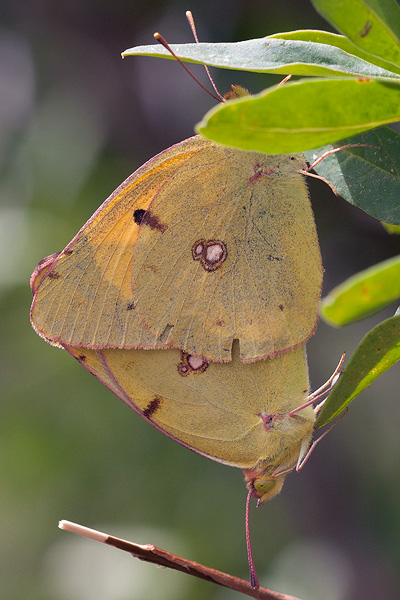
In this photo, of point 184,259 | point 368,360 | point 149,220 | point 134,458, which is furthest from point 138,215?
point 134,458

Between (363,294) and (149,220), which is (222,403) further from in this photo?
(363,294)

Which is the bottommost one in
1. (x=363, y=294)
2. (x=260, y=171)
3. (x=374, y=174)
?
(x=363, y=294)

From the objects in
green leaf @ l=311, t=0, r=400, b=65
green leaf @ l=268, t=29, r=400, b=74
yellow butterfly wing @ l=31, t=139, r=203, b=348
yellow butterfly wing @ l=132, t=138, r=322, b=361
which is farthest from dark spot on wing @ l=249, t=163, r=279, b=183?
green leaf @ l=311, t=0, r=400, b=65

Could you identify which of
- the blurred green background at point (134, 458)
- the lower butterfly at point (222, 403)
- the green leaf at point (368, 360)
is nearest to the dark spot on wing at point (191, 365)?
the lower butterfly at point (222, 403)

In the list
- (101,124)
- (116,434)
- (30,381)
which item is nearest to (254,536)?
(116,434)

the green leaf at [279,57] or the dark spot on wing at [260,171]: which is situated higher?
the green leaf at [279,57]

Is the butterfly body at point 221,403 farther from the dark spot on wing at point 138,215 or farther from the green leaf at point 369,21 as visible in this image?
the green leaf at point 369,21

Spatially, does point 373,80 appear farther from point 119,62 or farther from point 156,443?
point 119,62

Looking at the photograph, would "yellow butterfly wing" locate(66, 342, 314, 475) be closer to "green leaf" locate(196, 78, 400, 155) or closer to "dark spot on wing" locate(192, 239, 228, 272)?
"dark spot on wing" locate(192, 239, 228, 272)
